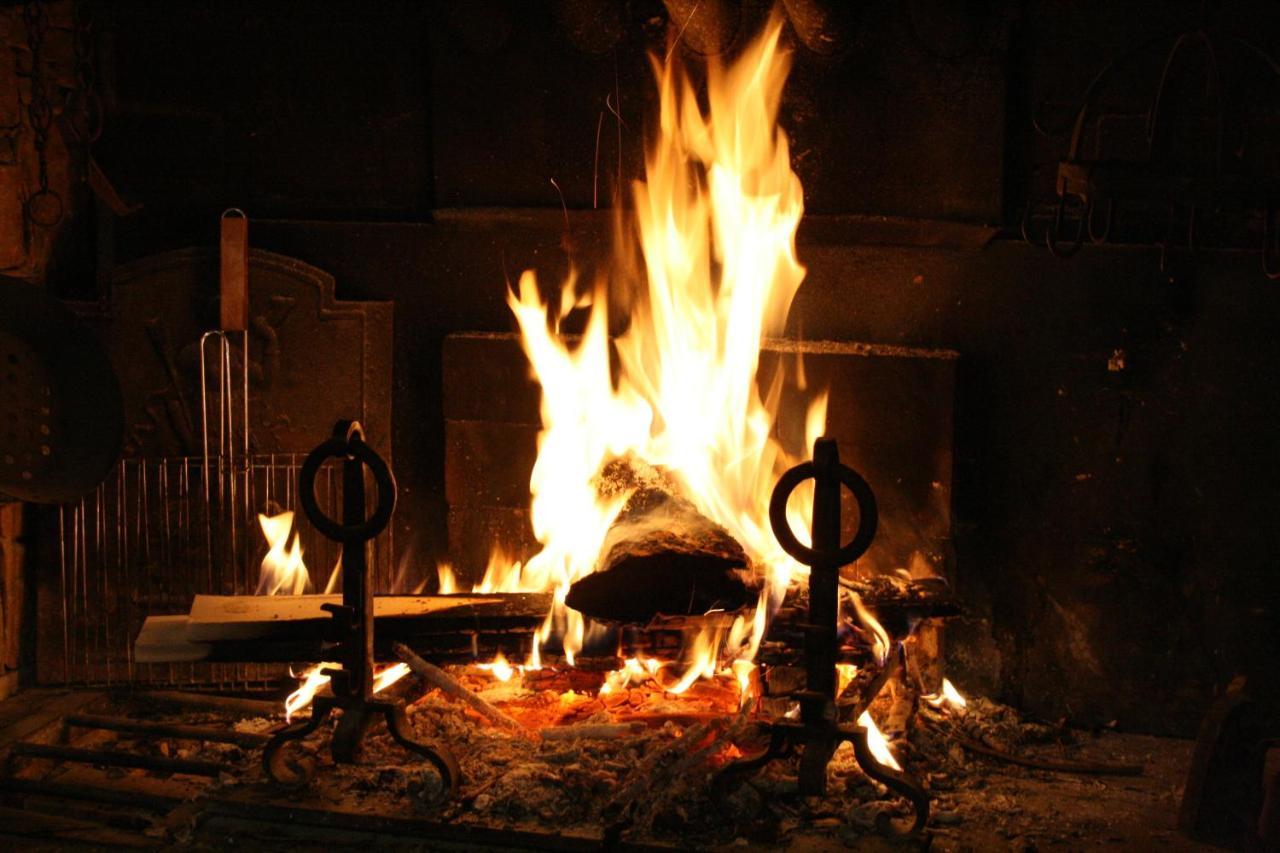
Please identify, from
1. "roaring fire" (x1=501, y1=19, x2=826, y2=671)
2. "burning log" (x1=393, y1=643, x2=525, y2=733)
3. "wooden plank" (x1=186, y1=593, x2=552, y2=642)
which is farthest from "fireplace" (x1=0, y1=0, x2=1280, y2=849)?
"burning log" (x1=393, y1=643, x2=525, y2=733)

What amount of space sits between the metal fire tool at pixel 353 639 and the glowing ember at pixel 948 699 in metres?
1.97

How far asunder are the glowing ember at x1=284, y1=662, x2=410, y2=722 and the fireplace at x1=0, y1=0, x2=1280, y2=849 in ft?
0.14

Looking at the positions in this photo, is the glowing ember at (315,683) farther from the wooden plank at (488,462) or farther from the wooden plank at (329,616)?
the wooden plank at (488,462)

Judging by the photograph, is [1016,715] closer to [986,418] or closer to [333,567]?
[986,418]

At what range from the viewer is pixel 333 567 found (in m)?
5.00

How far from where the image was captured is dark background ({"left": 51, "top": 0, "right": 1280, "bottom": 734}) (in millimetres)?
4633

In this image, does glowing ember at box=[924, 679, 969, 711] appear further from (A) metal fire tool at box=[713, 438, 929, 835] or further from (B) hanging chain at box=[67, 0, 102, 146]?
(B) hanging chain at box=[67, 0, 102, 146]

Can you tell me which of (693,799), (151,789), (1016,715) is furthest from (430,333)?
(1016,715)

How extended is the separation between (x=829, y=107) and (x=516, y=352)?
1.49 meters

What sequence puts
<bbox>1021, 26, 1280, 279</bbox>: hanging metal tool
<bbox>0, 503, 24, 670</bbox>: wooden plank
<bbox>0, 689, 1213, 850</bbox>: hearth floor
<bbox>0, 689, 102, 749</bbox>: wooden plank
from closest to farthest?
<bbox>0, 689, 1213, 850</bbox>: hearth floor, <bbox>1021, 26, 1280, 279</bbox>: hanging metal tool, <bbox>0, 689, 102, 749</bbox>: wooden plank, <bbox>0, 503, 24, 670</bbox>: wooden plank

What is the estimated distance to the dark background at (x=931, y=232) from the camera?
15.2 ft

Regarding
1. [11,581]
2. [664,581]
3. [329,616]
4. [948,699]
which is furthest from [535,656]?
[11,581]

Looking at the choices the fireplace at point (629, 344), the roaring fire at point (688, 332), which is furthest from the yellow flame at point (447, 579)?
the roaring fire at point (688, 332)

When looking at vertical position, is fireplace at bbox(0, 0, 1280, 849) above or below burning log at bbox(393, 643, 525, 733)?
above
